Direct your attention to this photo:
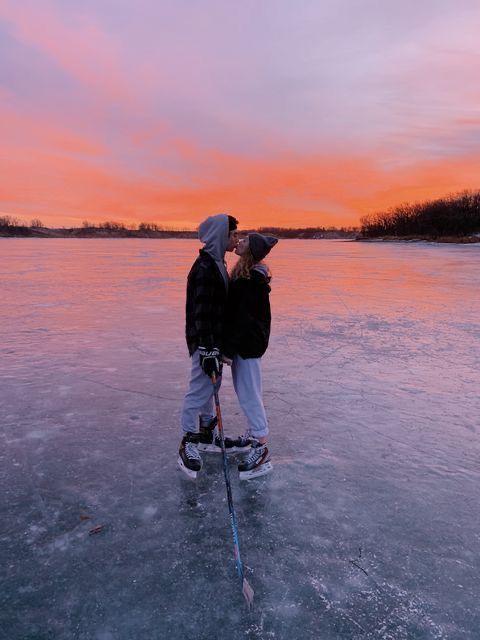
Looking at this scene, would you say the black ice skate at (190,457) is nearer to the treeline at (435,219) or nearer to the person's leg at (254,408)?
the person's leg at (254,408)

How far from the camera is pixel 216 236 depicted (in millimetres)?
2742

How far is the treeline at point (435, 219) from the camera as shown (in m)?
77.9

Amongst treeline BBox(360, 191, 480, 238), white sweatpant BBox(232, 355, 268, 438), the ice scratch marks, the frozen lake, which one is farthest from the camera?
treeline BBox(360, 191, 480, 238)

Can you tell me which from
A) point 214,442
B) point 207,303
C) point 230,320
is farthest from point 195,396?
point 207,303

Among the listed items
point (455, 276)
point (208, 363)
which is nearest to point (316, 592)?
point (208, 363)

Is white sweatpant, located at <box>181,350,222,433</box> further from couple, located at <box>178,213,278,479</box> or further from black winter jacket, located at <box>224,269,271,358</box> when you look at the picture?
black winter jacket, located at <box>224,269,271,358</box>

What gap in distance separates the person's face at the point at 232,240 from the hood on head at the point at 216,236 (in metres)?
0.03

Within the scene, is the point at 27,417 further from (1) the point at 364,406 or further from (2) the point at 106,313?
(2) the point at 106,313

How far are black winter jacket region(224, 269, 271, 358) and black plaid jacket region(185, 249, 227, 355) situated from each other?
0.08 meters

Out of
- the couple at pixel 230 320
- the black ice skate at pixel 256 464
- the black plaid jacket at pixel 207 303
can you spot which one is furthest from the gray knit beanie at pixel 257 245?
the black ice skate at pixel 256 464

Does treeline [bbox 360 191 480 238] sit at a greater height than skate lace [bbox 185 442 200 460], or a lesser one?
greater

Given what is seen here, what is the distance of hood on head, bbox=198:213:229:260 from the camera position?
8.99ft

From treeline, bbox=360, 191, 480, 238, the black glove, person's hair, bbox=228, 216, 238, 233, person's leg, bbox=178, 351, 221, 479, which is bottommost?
person's leg, bbox=178, 351, 221, 479

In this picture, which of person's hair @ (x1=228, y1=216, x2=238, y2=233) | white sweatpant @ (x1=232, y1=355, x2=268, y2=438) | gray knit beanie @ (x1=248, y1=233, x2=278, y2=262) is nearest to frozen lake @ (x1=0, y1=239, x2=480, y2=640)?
white sweatpant @ (x1=232, y1=355, x2=268, y2=438)
